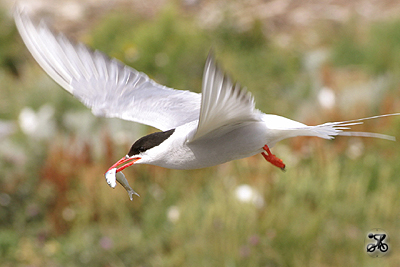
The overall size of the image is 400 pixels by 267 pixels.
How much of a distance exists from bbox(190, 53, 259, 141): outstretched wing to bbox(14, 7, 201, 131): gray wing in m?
0.54

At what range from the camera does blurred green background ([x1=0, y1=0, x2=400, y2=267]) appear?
3.73 meters

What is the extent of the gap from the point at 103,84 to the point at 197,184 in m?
2.09

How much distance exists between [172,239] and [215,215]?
0.38 m

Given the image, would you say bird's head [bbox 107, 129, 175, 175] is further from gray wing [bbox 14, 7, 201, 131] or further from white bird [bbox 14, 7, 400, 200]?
gray wing [bbox 14, 7, 201, 131]

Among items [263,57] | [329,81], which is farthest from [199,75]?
[329,81]

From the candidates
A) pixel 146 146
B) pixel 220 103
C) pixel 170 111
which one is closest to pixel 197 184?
pixel 170 111

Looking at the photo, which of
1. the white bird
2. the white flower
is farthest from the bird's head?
the white flower

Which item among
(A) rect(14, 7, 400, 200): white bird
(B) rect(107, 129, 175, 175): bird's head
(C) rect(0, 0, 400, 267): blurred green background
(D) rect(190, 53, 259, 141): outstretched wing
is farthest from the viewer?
(C) rect(0, 0, 400, 267): blurred green background

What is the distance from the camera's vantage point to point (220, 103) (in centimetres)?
148

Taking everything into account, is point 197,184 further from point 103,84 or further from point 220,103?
point 220,103

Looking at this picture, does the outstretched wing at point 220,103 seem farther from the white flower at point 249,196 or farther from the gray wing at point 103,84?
the white flower at point 249,196

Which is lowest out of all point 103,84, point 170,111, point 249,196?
point 170,111

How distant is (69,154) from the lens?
4.50 m

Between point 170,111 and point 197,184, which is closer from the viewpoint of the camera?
point 170,111
